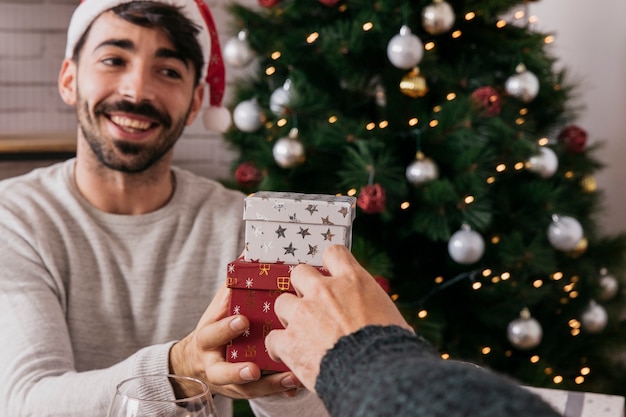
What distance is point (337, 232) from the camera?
3.06 feet

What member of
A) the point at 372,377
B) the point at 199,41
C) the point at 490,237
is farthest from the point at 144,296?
the point at 490,237

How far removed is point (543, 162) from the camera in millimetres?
2223

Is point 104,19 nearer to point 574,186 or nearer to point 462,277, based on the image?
point 462,277

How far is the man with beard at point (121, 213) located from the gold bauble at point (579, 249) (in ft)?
3.79

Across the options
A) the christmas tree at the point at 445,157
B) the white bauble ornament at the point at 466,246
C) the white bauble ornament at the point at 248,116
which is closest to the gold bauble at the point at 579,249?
the christmas tree at the point at 445,157

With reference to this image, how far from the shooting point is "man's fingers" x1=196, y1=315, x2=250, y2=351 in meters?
0.95

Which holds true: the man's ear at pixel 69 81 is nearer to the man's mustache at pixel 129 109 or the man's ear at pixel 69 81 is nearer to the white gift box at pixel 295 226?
the man's mustache at pixel 129 109

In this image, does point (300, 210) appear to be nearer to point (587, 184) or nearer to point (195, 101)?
point (195, 101)

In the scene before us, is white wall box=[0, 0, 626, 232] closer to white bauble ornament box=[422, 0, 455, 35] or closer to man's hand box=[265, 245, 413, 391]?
white bauble ornament box=[422, 0, 455, 35]

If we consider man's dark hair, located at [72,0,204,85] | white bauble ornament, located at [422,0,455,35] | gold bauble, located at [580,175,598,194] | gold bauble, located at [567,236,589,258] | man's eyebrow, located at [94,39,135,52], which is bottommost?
gold bauble, located at [567,236,589,258]

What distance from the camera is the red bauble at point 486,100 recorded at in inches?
83.0

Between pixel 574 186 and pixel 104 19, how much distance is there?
4.96ft

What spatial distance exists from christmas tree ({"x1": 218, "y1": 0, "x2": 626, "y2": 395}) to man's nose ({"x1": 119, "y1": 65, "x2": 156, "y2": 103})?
2.10ft

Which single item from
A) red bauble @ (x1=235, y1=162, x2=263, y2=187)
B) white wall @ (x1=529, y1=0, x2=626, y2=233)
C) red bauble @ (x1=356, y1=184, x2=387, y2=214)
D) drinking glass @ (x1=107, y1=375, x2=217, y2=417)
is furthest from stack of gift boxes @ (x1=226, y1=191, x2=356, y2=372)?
white wall @ (x1=529, y1=0, x2=626, y2=233)
